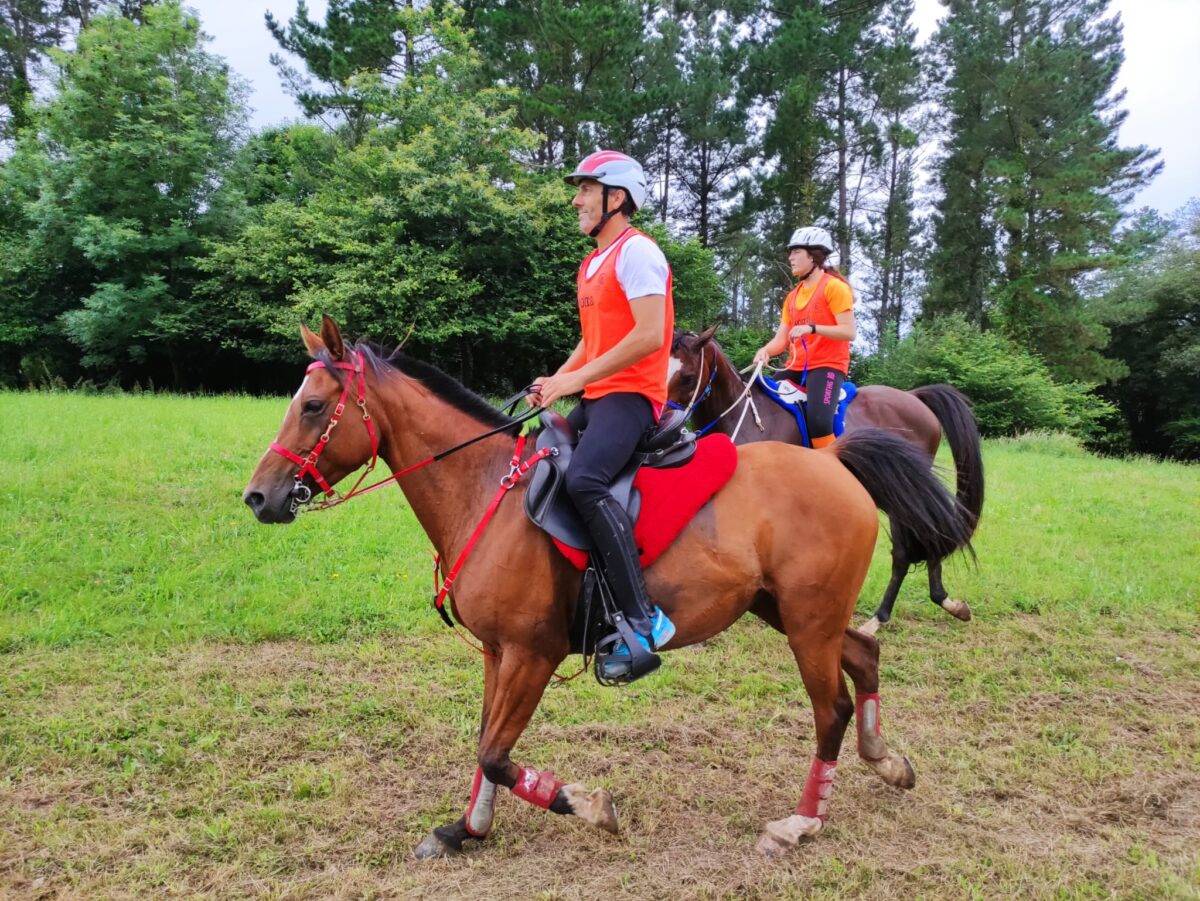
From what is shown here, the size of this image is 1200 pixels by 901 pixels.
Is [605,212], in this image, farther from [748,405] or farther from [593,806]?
[748,405]

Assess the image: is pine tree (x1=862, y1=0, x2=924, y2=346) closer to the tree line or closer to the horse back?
the tree line

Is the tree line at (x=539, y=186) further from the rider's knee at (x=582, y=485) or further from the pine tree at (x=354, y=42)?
the rider's knee at (x=582, y=485)

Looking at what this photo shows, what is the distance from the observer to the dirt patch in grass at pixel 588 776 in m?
3.01

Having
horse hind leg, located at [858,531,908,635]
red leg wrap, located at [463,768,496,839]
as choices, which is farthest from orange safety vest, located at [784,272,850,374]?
red leg wrap, located at [463,768,496,839]

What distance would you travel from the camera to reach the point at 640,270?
2.84 m

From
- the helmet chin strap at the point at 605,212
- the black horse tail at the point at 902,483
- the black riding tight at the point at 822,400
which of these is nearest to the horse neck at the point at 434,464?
the helmet chin strap at the point at 605,212

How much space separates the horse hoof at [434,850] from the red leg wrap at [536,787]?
0.44 metres

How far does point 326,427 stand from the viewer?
2.93 metres

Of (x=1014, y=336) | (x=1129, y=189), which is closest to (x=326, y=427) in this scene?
(x=1014, y=336)

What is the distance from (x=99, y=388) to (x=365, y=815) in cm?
2373

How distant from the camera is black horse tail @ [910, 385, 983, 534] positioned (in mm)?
6043

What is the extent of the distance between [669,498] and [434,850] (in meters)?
1.92

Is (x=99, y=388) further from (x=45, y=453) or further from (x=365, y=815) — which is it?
(x=365, y=815)

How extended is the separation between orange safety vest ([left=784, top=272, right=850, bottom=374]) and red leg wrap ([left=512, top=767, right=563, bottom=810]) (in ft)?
14.0
